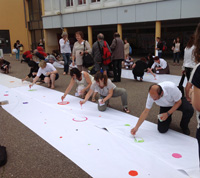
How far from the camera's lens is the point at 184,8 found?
10648 millimetres

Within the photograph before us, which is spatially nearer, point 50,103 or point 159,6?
point 50,103

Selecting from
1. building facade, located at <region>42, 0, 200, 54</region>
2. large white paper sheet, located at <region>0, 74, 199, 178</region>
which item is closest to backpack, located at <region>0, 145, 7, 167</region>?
large white paper sheet, located at <region>0, 74, 199, 178</region>

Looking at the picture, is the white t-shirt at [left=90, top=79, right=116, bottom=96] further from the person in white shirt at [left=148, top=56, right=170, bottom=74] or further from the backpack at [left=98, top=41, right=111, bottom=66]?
the person in white shirt at [left=148, top=56, right=170, bottom=74]

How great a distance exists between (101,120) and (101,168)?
149cm

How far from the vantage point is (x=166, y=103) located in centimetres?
310

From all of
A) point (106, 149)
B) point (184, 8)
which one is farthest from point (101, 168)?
point (184, 8)

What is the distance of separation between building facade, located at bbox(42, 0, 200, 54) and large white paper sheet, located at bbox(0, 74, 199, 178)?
849 centimetres

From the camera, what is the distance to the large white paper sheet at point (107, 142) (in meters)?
2.45

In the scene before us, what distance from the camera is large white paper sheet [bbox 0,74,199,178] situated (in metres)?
2.45

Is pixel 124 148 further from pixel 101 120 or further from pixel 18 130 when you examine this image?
pixel 18 130

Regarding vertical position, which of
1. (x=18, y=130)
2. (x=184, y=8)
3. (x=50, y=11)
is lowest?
(x=18, y=130)

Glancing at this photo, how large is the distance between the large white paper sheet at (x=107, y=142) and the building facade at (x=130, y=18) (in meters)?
8.49

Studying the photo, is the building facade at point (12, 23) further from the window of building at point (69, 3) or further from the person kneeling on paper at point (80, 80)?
the person kneeling on paper at point (80, 80)

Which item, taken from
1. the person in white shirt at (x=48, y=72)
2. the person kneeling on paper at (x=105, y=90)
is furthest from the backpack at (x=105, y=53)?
the person kneeling on paper at (x=105, y=90)
